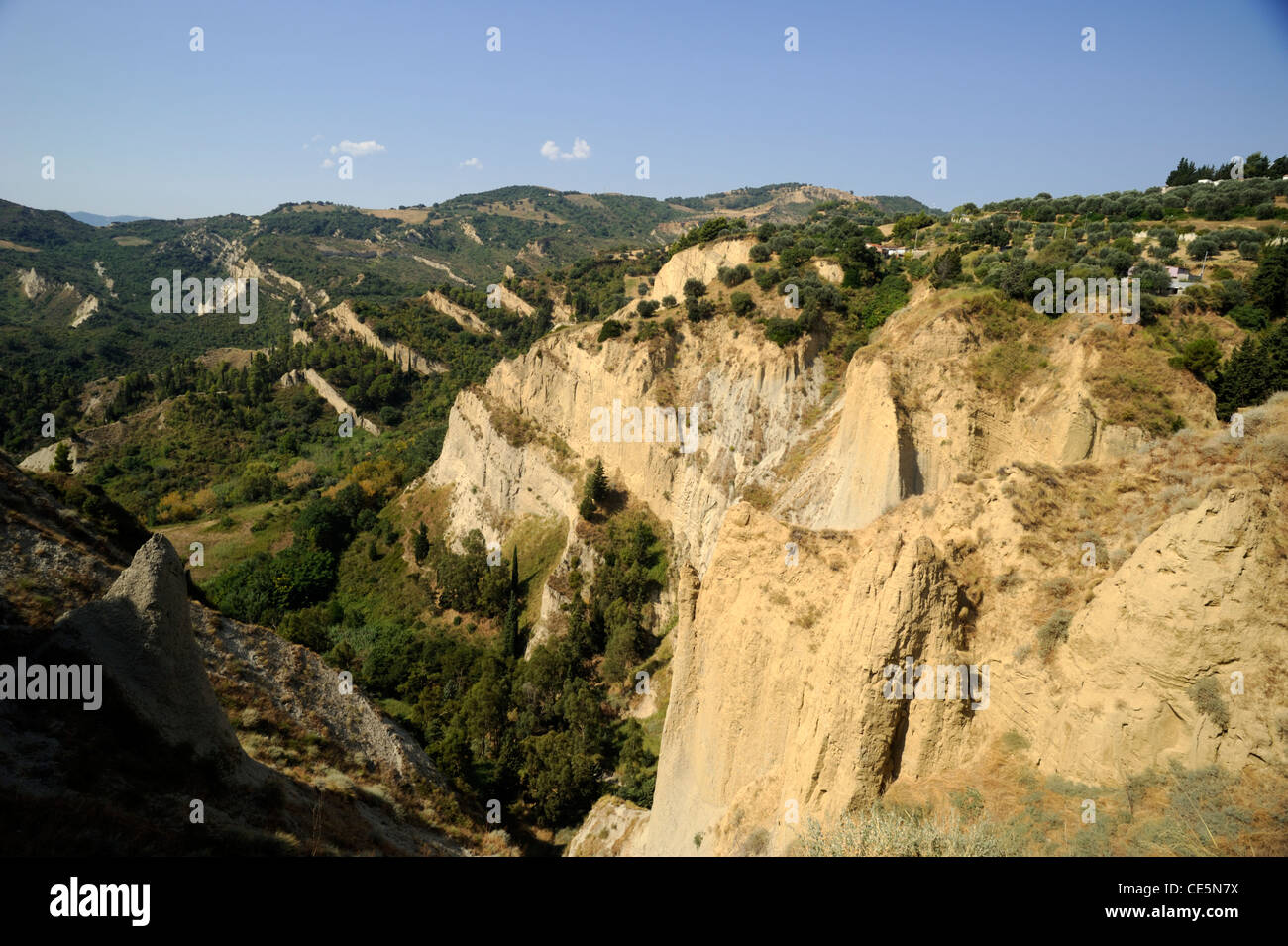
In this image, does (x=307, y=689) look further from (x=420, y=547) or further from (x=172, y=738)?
(x=420, y=547)

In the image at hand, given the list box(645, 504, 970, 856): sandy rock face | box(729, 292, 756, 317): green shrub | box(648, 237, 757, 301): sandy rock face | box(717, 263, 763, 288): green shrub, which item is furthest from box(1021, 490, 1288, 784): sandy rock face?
box(648, 237, 757, 301): sandy rock face

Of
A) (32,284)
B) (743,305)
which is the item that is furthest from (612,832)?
(32,284)

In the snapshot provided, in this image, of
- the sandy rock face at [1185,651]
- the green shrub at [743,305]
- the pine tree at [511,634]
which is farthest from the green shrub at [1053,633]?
the green shrub at [743,305]

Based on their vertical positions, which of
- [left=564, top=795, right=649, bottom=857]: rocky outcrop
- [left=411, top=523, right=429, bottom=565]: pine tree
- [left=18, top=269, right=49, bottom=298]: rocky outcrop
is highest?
[left=18, top=269, right=49, bottom=298]: rocky outcrop

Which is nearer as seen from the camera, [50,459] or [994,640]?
[994,640]

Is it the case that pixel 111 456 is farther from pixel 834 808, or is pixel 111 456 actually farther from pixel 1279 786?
pixel 1279 786

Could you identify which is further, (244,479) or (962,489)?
(244,479)

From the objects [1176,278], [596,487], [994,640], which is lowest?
[596,487]

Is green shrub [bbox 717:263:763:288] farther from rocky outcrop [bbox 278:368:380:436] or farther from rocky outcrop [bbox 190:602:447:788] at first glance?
rocky outcrop [bbox 278:368:380:436]

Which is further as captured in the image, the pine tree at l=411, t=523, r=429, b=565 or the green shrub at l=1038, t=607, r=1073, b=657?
the pine tree at l=411, t=523, r=429, b=565

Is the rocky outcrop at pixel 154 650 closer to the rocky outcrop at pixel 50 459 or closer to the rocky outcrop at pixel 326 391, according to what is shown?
the rocky outcrop at pixel 50 459
